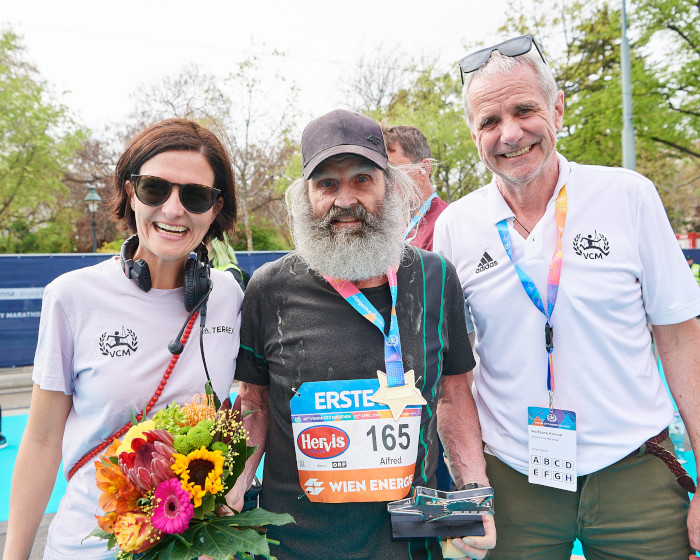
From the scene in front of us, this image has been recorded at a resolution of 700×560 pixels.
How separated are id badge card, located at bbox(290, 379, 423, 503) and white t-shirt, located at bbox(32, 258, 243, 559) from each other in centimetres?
41

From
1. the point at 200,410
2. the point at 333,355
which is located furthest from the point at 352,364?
the point at 200,410

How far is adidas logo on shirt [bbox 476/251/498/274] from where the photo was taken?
2.10 meters

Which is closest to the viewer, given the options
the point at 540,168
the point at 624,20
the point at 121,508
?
the point at 121,508

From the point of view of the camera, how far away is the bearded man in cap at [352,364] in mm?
1696

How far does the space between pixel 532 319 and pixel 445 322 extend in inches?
14.2

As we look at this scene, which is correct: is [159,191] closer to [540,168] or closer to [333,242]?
[333,242]

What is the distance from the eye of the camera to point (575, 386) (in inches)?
76.5

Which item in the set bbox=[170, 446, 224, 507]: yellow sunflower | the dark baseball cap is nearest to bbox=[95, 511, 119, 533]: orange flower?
bbox=[170, 446, 224, 507]: yellow sunflower

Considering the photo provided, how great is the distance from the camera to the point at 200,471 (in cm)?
131

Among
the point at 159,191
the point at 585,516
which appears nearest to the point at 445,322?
the point at 585,516

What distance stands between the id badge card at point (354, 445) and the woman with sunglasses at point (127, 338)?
40cm

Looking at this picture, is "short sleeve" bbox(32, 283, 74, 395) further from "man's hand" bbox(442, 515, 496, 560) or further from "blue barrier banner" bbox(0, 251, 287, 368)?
"blue barrier banner" bbox(0, 251, 287, 368)

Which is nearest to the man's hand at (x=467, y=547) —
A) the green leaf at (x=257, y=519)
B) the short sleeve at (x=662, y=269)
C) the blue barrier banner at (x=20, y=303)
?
the green leaf at (x=257, y=519)

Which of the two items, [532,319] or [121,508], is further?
[532,319]
